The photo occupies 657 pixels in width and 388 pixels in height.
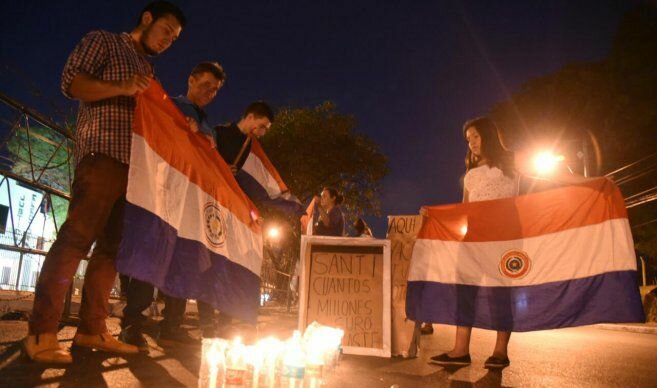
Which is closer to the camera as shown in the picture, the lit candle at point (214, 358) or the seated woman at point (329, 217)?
the lit candle at point (214, 358)

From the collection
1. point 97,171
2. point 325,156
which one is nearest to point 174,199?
point 97,171

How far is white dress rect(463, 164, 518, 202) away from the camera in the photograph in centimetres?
495

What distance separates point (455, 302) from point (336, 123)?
2380 centimetres

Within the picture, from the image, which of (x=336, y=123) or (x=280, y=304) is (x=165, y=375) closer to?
(x=280, y=304)

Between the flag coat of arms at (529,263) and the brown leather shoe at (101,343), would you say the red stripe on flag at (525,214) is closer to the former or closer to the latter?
the flag coat of arms at (529,263)

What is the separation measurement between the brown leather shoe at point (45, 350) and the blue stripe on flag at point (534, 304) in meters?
3.06

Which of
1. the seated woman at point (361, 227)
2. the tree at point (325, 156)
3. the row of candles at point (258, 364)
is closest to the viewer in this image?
the row of candles at point (258, 364)

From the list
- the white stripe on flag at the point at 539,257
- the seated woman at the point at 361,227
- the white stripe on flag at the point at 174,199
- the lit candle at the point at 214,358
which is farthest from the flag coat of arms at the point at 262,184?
the seated woman at the point at 361,227

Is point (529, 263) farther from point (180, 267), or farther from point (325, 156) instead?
point (325, 156)

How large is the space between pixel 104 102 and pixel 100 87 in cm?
24

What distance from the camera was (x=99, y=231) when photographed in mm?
3363

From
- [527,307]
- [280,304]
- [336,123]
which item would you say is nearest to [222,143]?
[527,307]

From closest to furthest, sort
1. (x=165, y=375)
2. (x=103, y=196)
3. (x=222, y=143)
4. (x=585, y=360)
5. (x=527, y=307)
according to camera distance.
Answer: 1. (x=165, y=375)
2. (x=103, y=196)
3. (x=527, y=307)
4. (x=222, y=143)
5. (x=585, y=360)

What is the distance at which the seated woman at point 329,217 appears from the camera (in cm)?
790
